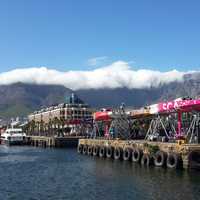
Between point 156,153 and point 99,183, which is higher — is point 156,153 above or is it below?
above

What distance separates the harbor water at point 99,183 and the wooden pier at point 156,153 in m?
2.83

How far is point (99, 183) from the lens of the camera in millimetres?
76188

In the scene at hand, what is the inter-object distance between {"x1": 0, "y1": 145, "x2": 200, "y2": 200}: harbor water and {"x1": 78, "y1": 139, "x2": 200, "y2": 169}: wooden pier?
2829mm

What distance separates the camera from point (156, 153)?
9494 cm

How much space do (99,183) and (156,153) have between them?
22.4 metres

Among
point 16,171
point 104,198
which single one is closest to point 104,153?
point 16,171

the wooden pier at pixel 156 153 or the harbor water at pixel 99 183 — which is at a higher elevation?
the wooden pier at pixel 156 153

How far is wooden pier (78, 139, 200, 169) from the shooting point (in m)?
85.4

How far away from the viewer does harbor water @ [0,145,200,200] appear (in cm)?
6462

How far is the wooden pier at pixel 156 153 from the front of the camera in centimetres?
8544

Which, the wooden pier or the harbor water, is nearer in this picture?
the harbor water

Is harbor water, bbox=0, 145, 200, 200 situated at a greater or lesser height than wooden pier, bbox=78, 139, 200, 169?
lesser

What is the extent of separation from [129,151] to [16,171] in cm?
2862

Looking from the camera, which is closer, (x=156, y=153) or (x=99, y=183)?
(x=99, y=183)
